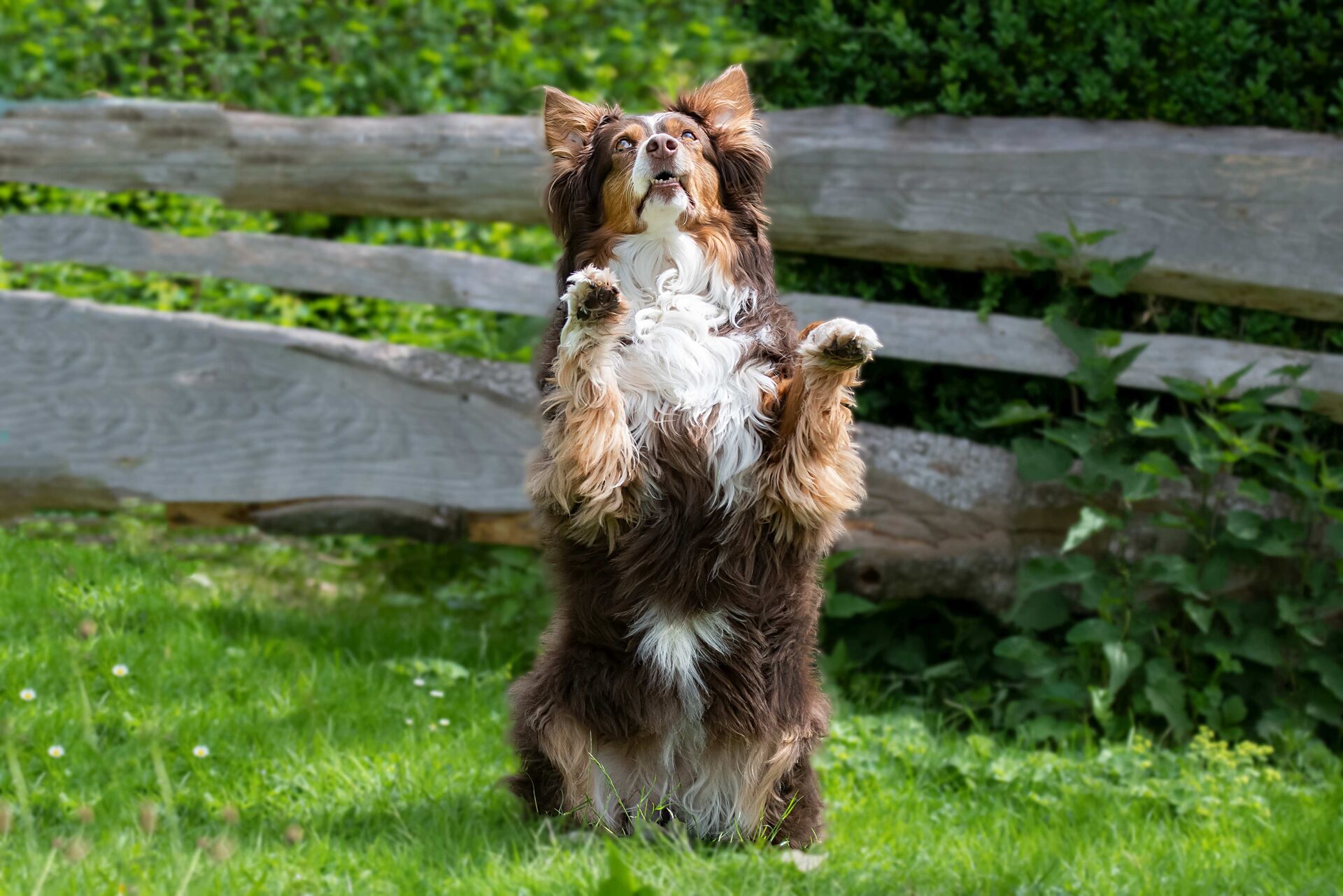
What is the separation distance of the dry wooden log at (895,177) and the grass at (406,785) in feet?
5.05

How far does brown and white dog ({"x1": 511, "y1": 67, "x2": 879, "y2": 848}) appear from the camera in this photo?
276cm

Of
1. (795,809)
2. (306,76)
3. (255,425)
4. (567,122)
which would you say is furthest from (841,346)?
(306,76)

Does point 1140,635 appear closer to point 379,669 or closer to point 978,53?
point 978,53

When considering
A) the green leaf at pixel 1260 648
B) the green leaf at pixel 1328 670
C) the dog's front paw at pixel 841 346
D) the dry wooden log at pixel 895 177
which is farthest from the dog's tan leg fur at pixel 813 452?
the green leaf at pixel 1328 670

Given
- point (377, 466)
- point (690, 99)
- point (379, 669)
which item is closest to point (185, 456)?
point (377, 466)

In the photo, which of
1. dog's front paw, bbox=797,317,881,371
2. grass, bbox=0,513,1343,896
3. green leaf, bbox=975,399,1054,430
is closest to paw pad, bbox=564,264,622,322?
dog's front paw, bbox=797,317,881,371

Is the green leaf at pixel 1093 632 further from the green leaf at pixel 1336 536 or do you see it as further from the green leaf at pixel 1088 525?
the green leaf at pixel 1336 536

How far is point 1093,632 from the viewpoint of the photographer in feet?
13.5

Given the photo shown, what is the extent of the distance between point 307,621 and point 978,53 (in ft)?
10.7

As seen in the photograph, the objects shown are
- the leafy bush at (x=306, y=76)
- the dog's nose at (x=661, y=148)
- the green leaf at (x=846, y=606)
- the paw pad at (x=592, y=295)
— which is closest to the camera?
the paw pad at (x=592, y=295)

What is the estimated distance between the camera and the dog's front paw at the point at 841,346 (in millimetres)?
2615

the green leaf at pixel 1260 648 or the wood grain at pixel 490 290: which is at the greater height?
the wood grain at pixel 490 290

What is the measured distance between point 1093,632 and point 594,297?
2385mm

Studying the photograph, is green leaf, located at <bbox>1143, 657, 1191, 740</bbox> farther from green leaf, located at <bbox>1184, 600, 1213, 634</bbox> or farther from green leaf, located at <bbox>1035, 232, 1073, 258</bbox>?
green leaf, located at <bbox>1035, 232, 1073, 258</bbox>
